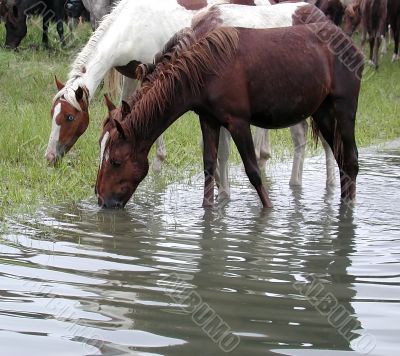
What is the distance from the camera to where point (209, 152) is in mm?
7645

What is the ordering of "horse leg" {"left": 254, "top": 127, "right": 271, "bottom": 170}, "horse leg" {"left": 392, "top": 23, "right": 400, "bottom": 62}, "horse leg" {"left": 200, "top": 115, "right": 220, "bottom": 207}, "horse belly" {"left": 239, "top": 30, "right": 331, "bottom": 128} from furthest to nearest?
"horse leg" {"left": 392, "top": 23, "right": 400, "bottom": 62}, "horse leg" {"left": 254, "top": 127, "right": 271, "bottom": 170}, "horse leg" {"left": 200, "top": 115, "right": 220, "bottom": 207}, "horse belly" {"left": 239, "top": 30, "right": 331, "bottom": 128}

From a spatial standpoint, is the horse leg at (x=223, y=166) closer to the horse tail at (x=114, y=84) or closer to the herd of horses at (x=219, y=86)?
the herd of horses at (x=219, y=86)

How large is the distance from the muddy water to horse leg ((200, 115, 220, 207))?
156 mm

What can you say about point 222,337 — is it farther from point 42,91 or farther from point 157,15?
point 42,91

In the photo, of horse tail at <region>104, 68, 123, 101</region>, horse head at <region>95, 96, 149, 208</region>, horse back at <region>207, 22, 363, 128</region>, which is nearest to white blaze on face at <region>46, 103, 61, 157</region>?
horse tail at <region>104, 68, 123, 101</region>

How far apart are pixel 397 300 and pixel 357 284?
40cm

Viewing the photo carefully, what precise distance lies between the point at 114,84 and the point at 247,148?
3.10 m

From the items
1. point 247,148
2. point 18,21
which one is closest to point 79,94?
point 247,148

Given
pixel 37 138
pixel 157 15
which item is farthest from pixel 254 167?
pixel 37 138

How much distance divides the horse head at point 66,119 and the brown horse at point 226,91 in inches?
59.8

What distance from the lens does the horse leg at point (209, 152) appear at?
7566mm

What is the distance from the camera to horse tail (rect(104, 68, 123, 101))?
10.1m

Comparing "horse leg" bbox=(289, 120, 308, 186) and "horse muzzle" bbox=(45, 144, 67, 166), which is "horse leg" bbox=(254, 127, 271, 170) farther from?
"horse muzzle" bbox=(45, 144, 67, 166)

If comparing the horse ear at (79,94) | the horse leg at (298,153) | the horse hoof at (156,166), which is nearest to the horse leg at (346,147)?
the horse leg at (298,153)
